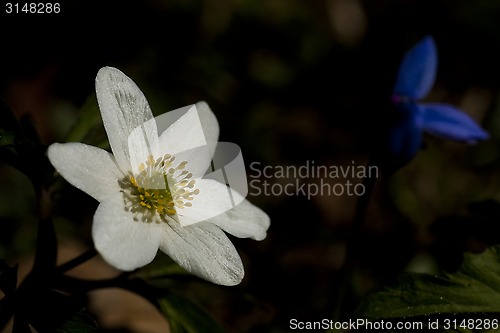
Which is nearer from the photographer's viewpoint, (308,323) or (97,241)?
(97,241)

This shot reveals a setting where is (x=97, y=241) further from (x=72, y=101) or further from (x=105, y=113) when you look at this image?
(x=72, y=101)

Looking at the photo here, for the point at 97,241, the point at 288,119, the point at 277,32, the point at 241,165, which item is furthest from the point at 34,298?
the point at 277,32

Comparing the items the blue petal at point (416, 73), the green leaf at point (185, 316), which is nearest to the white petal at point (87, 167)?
the green leaf at point (185, 316)

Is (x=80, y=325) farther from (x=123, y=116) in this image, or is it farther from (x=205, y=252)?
(x=123, y=116)

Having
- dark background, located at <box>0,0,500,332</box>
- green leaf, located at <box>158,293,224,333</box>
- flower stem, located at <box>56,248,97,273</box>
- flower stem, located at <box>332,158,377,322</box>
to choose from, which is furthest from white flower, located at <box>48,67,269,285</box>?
dark background, located at <box>0,0,500,332</box>

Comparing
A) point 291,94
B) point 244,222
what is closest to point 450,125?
point 244,222

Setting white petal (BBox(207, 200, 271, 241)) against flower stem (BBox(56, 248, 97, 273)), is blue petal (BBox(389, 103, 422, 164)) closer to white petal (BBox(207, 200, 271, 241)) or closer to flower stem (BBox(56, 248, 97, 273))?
white petal (BBox(207, 200, 271, 241))
